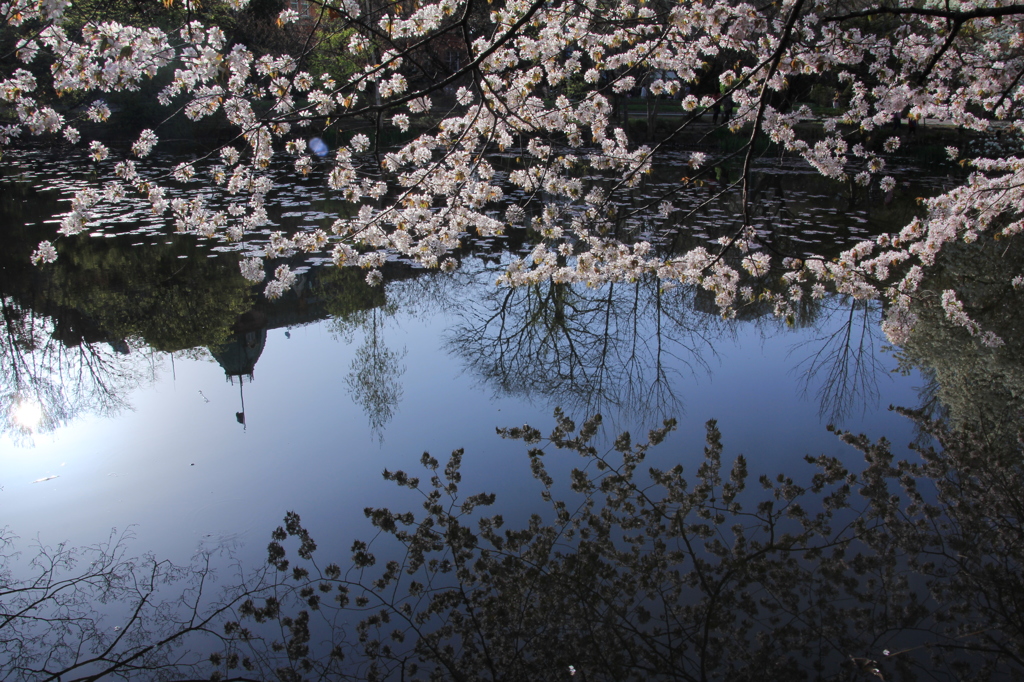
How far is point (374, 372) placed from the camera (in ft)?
19.0

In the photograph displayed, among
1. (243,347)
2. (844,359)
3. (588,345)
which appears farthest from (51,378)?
(844,359)

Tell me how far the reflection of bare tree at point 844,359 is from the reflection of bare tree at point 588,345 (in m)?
0.98

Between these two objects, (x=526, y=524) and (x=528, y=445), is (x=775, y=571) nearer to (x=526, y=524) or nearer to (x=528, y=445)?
(x=526, y=524)

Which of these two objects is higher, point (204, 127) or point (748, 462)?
point (204, 127)

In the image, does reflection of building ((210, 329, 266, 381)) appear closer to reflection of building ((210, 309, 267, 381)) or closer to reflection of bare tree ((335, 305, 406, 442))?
reflection of building ((210, 309, 267, 381))

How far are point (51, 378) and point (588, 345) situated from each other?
4.68 metres

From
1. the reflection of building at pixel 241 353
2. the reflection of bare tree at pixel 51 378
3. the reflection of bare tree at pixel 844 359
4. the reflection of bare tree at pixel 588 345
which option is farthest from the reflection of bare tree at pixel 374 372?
the reflection of bare tree at pixel 844 359

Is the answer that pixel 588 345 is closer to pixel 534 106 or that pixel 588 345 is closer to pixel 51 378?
pixel 534 106

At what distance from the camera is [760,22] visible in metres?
5.38

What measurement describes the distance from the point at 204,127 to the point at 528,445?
24.5 metres

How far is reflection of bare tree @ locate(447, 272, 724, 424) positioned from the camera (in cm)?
559

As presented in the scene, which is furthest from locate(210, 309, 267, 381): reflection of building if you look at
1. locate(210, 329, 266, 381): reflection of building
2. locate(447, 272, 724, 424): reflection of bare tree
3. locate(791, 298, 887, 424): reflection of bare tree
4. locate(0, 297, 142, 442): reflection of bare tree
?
locate(791, 298, 887, 424): reflection of bare tree

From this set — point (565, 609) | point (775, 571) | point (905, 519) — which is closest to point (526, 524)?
point (565, 609)

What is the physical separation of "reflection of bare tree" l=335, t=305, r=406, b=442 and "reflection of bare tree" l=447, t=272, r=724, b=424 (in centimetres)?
68
